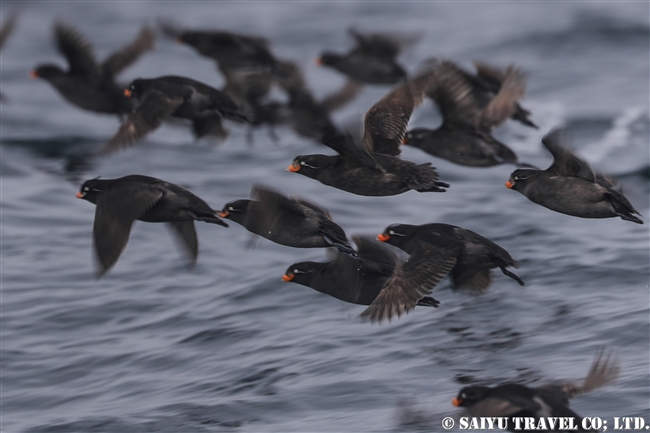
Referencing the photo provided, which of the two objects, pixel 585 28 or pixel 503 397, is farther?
pixel 585 28

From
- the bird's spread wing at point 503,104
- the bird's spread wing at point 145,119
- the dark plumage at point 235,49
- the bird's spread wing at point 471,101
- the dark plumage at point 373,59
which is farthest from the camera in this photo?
the dark plumage at point 373,59

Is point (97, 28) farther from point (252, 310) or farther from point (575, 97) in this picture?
point (252, 310)

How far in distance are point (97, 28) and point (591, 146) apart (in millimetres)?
16044

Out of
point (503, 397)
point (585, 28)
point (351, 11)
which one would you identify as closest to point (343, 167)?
point (503, 397)

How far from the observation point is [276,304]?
50.0 ft

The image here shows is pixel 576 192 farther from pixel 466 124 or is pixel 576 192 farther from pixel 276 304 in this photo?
pixel 276 304

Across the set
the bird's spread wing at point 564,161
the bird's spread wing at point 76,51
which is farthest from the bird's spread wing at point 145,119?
the bird's spread wing at point 564,161

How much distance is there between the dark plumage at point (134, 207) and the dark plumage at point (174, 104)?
1.53m

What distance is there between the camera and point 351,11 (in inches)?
1387

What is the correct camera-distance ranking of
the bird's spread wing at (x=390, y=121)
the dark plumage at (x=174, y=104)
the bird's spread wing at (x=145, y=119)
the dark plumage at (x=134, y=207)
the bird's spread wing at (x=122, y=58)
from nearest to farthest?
the dark plumage at (x=134, y=207) < the bird's spread wing at (x=390, y=121) < the bird's spread wing at (x=145, y=119) < the dark plumage at (x=174, y=104) < the bird's spread wing at (x=122, y=58)

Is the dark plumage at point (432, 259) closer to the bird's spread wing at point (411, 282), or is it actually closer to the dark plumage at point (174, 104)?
the bird's spread wing at point (411, 282)

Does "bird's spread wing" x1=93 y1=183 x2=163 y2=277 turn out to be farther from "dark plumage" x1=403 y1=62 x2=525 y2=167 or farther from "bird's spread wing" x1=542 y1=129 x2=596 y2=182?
"dark plumage" x1=403 y1=62 x2=525 y2=167

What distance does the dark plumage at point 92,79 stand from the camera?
16.6 meters

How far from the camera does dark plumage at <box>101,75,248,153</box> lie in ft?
42.4
